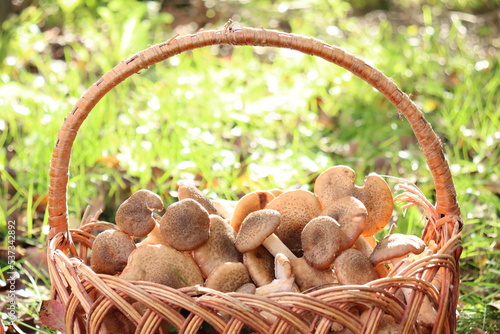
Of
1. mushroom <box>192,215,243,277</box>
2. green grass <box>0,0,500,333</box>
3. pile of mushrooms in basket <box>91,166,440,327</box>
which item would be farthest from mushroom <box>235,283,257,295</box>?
green grass <box>0,0,500,333</box>

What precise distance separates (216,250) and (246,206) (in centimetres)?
19

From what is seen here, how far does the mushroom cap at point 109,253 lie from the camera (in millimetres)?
1623

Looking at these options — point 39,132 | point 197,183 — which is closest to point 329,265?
point 197,183

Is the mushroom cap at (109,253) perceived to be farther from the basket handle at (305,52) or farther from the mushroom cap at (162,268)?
the basket handle at (305,52)

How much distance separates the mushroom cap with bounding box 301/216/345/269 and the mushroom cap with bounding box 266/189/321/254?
0.16 metres

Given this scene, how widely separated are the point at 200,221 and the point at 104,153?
5.70 feet

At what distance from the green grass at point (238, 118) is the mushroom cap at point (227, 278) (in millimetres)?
935

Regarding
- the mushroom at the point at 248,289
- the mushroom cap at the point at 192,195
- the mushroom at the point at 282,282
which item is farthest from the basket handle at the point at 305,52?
the mushroom at the point at 248,289

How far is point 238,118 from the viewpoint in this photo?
3.62m

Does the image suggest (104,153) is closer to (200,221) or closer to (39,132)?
(39,132)

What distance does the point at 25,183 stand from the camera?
2879mm

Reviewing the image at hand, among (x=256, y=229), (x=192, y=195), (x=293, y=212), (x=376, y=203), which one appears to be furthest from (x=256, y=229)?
(x=376, y=203)

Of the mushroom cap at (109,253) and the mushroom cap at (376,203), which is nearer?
the mushroom cap at (109,253)

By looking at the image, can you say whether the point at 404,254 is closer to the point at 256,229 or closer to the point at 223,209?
the point at 256,229
